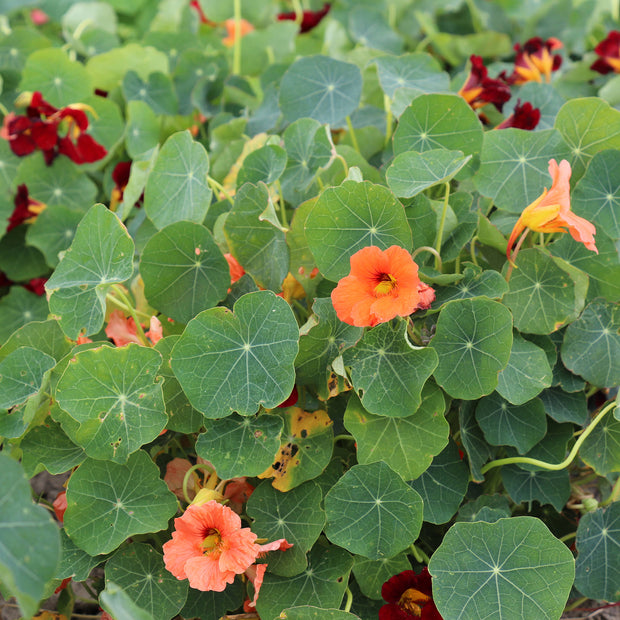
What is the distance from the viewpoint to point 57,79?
67.2 inches

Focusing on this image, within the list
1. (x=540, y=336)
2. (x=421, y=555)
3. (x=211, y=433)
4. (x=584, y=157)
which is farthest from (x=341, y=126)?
(x=421, y=555)

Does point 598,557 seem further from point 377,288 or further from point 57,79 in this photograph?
point 57,79

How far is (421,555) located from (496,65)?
139cm

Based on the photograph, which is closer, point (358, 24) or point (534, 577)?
point (534, 577)

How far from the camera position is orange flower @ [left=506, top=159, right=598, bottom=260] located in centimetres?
88

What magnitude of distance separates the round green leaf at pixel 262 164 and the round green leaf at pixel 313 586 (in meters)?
0.63

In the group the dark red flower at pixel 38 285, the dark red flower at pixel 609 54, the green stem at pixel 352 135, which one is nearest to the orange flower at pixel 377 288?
the green stem at pixel 352 135

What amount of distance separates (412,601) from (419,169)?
66cm

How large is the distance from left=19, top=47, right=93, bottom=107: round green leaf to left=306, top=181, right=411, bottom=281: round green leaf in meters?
1.05

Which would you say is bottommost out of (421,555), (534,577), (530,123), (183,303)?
(421,555)

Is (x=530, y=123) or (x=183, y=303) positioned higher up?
(x=530, y=123)

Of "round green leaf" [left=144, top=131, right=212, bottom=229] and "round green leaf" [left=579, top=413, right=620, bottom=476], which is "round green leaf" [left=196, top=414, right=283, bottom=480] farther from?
"round green leaf" [left=579, top=413, right=620, bottom=476]

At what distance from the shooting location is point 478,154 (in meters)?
1.15

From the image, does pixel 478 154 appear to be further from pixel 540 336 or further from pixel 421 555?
pixel 421 555
